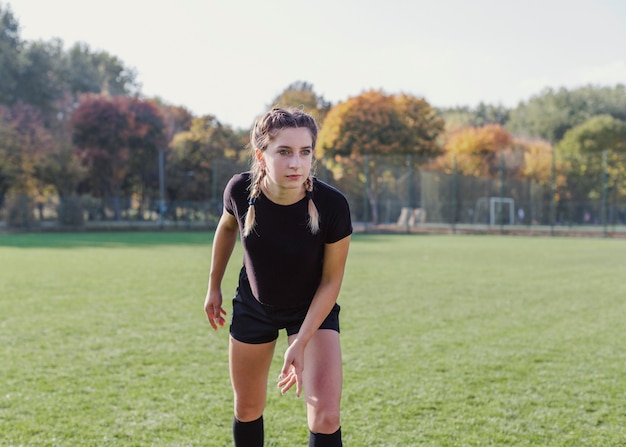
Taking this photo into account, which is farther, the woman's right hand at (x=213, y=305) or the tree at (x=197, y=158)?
the tree at (x=197, y=158)

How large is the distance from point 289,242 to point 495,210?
39722mm

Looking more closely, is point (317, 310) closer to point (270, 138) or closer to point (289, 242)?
point (289, 242)

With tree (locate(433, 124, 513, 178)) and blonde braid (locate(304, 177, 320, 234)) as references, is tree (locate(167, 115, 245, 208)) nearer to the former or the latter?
tree (locate(433, 124, 513, 178))

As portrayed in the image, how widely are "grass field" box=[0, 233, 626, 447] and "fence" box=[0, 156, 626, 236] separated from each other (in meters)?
26.6

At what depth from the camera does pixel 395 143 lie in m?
47.8

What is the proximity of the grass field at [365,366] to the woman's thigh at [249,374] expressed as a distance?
85 cm

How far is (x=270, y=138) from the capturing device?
295 cm

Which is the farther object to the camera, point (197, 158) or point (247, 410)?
point (197, 158)

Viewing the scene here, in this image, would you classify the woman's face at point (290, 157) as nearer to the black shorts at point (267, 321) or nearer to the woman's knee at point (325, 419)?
the black shorts at point (267, 321)

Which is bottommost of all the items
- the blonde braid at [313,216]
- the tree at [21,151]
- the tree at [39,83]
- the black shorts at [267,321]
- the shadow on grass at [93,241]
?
the shadow on grass at [93,241]

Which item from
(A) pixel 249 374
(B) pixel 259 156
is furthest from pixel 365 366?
(B) pixel 259 156

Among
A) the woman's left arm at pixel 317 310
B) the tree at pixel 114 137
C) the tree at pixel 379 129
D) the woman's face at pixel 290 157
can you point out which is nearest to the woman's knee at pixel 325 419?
the woman's left arm at pixel 317 310

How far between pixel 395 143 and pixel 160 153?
57.2 ft

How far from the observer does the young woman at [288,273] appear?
2.94m
